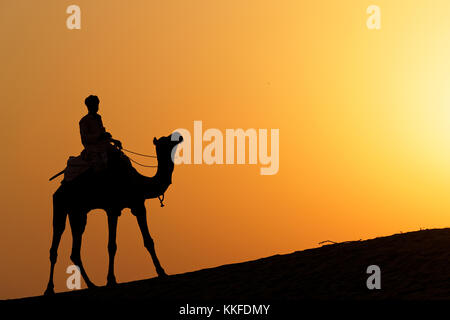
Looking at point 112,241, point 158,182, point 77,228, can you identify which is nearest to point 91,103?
point 158,182

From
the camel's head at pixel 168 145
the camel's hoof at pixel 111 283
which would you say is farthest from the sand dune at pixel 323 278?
the camel's head at pixel 168 145

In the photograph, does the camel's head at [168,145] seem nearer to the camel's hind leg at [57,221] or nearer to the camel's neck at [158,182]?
the camel's neck at [158,182]

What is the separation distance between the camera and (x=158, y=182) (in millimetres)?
23188

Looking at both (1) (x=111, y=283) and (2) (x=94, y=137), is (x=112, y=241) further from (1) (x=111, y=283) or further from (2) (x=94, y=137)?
(2) (x=94, y=137)

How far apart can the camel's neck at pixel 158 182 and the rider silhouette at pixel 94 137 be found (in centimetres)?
131

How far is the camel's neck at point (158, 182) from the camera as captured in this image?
23.1m

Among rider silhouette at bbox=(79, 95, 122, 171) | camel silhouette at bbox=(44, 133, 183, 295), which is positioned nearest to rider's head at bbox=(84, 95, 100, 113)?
rider silhouette at bbox=(79, 95, 122, 171)

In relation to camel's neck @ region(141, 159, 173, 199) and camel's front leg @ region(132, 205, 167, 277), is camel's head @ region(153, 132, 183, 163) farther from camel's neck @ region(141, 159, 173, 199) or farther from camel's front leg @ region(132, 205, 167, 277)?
camel's front leg @ region(132, 205, 167, 277)

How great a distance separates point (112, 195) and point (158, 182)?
1.27m

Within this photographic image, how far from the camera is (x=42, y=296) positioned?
2098 cm
